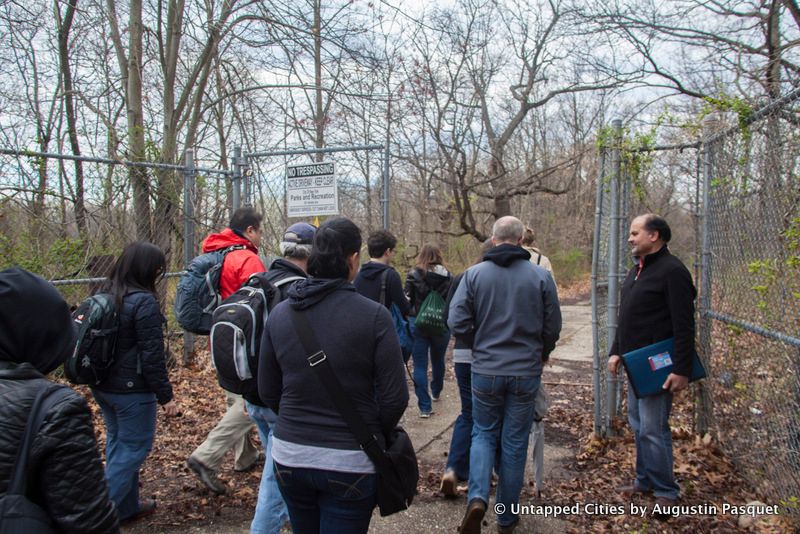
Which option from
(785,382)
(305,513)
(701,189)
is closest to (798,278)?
(785,382)

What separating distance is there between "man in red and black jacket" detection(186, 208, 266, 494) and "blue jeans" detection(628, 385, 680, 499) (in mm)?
2872

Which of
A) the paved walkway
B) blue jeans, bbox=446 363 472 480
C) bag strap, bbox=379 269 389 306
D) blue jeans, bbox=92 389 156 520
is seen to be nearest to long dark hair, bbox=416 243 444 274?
bag strap, bbox=379 269 389 306

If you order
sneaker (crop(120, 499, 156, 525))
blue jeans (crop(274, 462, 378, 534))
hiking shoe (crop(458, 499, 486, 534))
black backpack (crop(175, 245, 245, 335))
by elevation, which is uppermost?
black backpack (crop(175, 245, 245, 335))

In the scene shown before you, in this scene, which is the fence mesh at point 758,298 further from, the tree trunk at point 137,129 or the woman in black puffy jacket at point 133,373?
the tree trunk at point 137,129

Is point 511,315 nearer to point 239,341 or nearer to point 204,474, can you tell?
point 239,341

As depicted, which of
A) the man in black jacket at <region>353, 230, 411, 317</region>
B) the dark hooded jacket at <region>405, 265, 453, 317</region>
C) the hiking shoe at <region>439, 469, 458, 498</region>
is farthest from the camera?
the dark hooded jacket at <region>405, 265, 453, 317</region>

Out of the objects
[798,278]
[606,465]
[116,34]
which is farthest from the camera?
[116,34]

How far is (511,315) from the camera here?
3.72 meters

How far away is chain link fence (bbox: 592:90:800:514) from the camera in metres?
3.46

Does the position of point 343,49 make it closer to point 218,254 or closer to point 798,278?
point 218,254

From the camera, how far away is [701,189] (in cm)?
490

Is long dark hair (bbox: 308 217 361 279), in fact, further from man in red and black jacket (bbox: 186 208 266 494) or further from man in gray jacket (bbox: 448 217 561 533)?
man in red and black jacket (bbox: 186 208 266 494)

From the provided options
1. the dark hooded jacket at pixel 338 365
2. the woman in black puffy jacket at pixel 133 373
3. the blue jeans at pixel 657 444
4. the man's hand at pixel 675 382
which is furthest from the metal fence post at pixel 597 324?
the woman in black puffy jacket at pixel 133 373

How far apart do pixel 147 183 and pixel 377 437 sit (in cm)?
551
